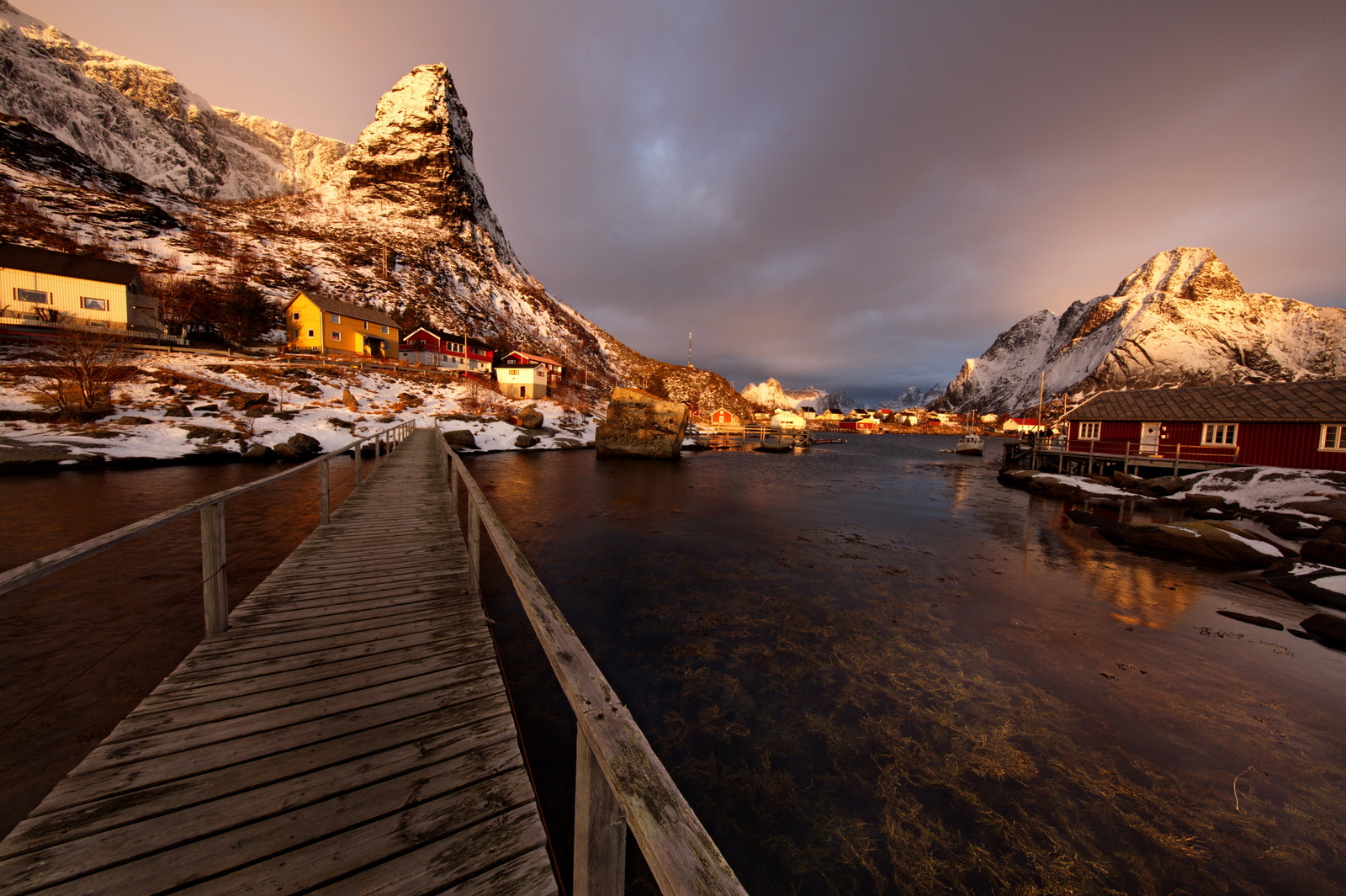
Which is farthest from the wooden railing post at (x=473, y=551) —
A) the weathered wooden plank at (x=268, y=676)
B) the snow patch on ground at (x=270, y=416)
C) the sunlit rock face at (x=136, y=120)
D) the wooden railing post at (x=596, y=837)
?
the sunlit rock face at (x=136, y=120)

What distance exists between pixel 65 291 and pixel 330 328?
59.8ft

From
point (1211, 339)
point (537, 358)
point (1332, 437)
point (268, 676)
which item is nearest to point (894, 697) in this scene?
point (268, 676)

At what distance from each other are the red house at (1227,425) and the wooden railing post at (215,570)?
130 feet

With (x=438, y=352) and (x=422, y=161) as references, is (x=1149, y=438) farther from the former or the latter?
(x=422, y=161)

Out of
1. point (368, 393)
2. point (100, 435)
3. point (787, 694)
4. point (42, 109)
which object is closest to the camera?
point (787, 694)

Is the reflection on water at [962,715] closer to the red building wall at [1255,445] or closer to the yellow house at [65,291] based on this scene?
the red building wall at [1255,445]

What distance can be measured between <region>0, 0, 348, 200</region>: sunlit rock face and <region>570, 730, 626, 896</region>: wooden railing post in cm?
15304

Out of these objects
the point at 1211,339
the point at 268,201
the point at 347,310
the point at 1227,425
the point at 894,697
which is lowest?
the point at 894,697

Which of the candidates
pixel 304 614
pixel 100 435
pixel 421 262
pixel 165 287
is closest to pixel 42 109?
pixel 421 262

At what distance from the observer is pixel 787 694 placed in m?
6.50

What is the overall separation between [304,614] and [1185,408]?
134 ft

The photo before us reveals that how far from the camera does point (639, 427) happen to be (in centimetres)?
3772

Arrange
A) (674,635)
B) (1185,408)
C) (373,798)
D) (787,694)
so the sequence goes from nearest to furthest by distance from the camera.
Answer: (373,798) < (787,694) < (674,635) < (1185,408)

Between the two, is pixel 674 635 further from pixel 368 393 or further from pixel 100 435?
pixel 368 393
